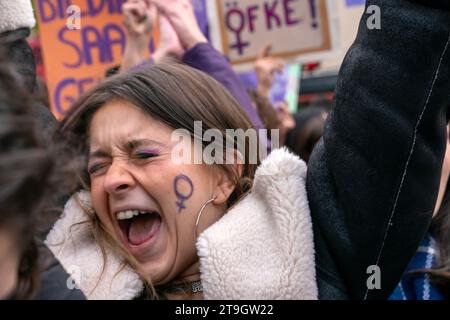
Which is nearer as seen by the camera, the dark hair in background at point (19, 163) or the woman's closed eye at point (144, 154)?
the dark hair in background at point (19, 163)

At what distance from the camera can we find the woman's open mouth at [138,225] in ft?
5.74

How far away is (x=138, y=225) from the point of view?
6.02 feet

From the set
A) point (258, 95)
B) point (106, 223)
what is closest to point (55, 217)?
point (106, 223)

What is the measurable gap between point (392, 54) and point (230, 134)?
51 cm

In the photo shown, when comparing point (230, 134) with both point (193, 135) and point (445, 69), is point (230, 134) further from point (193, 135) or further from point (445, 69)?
point (445, 69)

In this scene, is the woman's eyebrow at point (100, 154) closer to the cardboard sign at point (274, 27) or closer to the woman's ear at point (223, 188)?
the woman's ear at point (223, 188)

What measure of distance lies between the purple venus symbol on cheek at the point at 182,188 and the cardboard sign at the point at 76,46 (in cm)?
165

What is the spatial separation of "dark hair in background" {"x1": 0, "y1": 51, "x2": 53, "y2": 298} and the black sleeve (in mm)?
661

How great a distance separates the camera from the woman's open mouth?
1.75m

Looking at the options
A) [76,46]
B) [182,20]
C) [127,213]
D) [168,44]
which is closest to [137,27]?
[168,44]

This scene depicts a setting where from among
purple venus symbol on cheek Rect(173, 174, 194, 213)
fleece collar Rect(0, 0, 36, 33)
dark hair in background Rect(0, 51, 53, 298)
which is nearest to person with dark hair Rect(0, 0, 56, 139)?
fleece collar Rect(0, 0, 36, 33)

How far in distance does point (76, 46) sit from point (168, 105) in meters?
1.71

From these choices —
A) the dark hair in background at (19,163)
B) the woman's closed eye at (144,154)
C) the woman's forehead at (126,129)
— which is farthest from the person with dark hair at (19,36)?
the dark hair in background at (19,163)

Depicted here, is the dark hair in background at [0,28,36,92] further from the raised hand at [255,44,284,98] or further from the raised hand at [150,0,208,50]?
the raised hand at [255,44,284,98]
